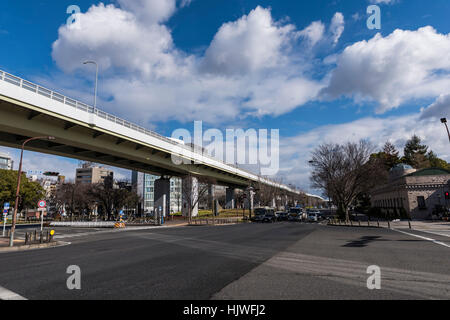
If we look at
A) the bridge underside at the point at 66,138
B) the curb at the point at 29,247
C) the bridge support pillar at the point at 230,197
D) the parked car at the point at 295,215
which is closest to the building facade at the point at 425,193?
the parked car at the point at 295,215

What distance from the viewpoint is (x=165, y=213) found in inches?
2055

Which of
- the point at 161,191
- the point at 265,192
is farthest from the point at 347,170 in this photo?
the point at 265,192

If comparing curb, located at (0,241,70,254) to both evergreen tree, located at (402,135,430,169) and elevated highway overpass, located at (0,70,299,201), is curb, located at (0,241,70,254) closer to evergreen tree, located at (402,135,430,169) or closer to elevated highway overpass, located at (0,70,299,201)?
elevated highway overpass, located at (0,70,299,201)

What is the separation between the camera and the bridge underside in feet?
67.8

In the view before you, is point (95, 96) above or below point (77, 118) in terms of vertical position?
above

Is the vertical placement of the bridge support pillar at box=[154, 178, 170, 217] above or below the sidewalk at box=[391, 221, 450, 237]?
above

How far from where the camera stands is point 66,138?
81.1 feet

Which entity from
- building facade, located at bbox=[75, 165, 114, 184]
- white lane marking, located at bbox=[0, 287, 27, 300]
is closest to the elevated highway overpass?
white lane marking, located at bbox=[0, 287, 27, 300]

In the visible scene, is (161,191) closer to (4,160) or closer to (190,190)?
(190,190)

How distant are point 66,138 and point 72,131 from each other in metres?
0.93

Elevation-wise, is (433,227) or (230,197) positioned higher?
(230,197)
